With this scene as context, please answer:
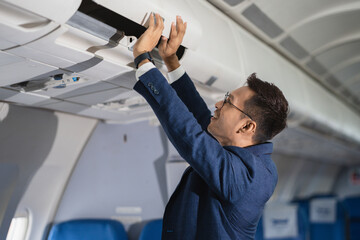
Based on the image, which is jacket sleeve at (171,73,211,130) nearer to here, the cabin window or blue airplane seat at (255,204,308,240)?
the cabin window

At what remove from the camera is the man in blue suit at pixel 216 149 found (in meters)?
1.27

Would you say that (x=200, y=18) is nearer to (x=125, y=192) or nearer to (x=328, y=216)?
(x=125, y=192)

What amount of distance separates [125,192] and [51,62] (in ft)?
6.55

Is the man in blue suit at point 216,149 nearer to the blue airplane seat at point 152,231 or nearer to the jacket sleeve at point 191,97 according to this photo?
the jacket sleeve at point 191,97

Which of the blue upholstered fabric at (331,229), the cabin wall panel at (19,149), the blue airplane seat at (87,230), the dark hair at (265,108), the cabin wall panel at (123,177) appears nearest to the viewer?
the dark hair at (265,108)

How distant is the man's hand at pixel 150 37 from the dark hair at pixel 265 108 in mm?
530

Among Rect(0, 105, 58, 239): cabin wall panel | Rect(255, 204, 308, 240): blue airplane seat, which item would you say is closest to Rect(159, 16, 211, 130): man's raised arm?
Rect(0, 105, 58, 239): cabin wall panel

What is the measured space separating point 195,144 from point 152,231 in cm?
202

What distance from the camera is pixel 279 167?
6.37 meters

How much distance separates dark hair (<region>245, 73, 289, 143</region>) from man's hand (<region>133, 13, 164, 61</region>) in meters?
0.53

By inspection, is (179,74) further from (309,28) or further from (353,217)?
(353,217)

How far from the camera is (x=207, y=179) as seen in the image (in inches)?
50.7

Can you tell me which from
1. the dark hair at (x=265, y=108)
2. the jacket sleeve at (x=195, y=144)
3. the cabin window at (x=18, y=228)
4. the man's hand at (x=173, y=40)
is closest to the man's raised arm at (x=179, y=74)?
the man's hand at (x=173, y=40)

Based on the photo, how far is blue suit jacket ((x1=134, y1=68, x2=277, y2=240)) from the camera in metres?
1.26
